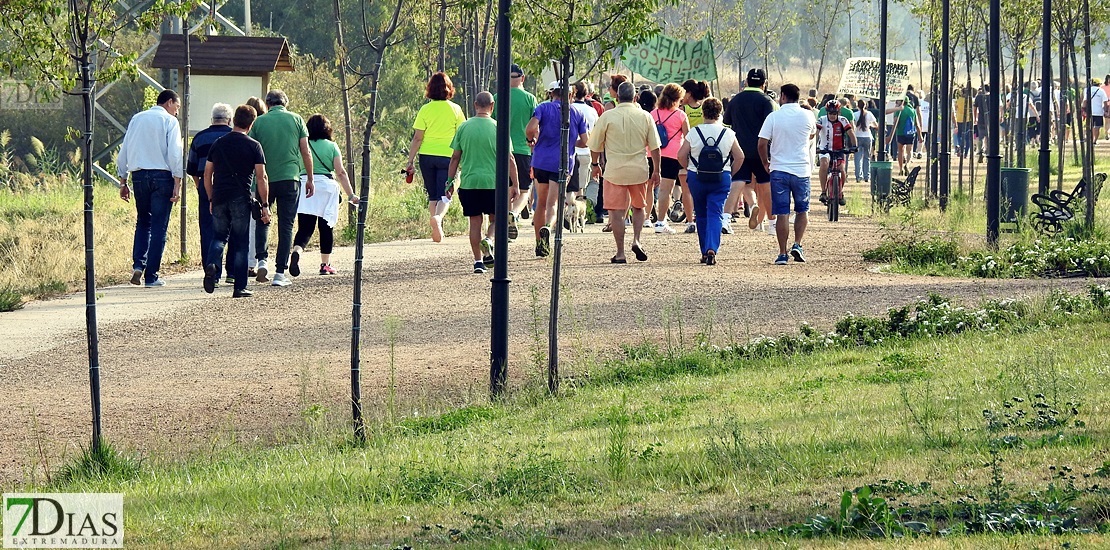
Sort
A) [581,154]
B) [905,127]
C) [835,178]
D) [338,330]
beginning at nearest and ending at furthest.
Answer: [338,330] → [581,154] → [835,178] → [905,127]

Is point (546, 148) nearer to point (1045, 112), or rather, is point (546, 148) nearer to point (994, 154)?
point (994, 154)

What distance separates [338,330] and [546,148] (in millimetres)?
4900

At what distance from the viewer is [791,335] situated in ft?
35.7

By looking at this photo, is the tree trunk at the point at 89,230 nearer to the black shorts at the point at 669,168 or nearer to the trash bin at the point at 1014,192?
the black shorts at the point at 669,168

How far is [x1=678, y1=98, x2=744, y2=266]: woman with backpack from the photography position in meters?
15.5

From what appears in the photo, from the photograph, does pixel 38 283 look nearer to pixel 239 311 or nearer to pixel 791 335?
pixel 239 311

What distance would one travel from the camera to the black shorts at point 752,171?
56.8 ft

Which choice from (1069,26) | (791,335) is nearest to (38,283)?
(791,335)

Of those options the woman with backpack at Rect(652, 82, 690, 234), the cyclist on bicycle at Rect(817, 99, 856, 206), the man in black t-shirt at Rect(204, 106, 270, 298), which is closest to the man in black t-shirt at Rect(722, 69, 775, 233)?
the woman with backpack at Rect(652, 82, 690, 234)

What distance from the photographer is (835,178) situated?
22.2 meters

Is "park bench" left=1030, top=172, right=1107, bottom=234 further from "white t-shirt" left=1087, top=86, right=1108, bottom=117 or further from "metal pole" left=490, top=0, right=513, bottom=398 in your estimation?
"white t-shirt" left=1087, top=86, right=1108, bottom=117

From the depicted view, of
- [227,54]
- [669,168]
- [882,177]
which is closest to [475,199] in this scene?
[669,168]

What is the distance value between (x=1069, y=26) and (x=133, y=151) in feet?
36.6

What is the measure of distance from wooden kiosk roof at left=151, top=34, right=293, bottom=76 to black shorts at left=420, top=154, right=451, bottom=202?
16.7 ft
